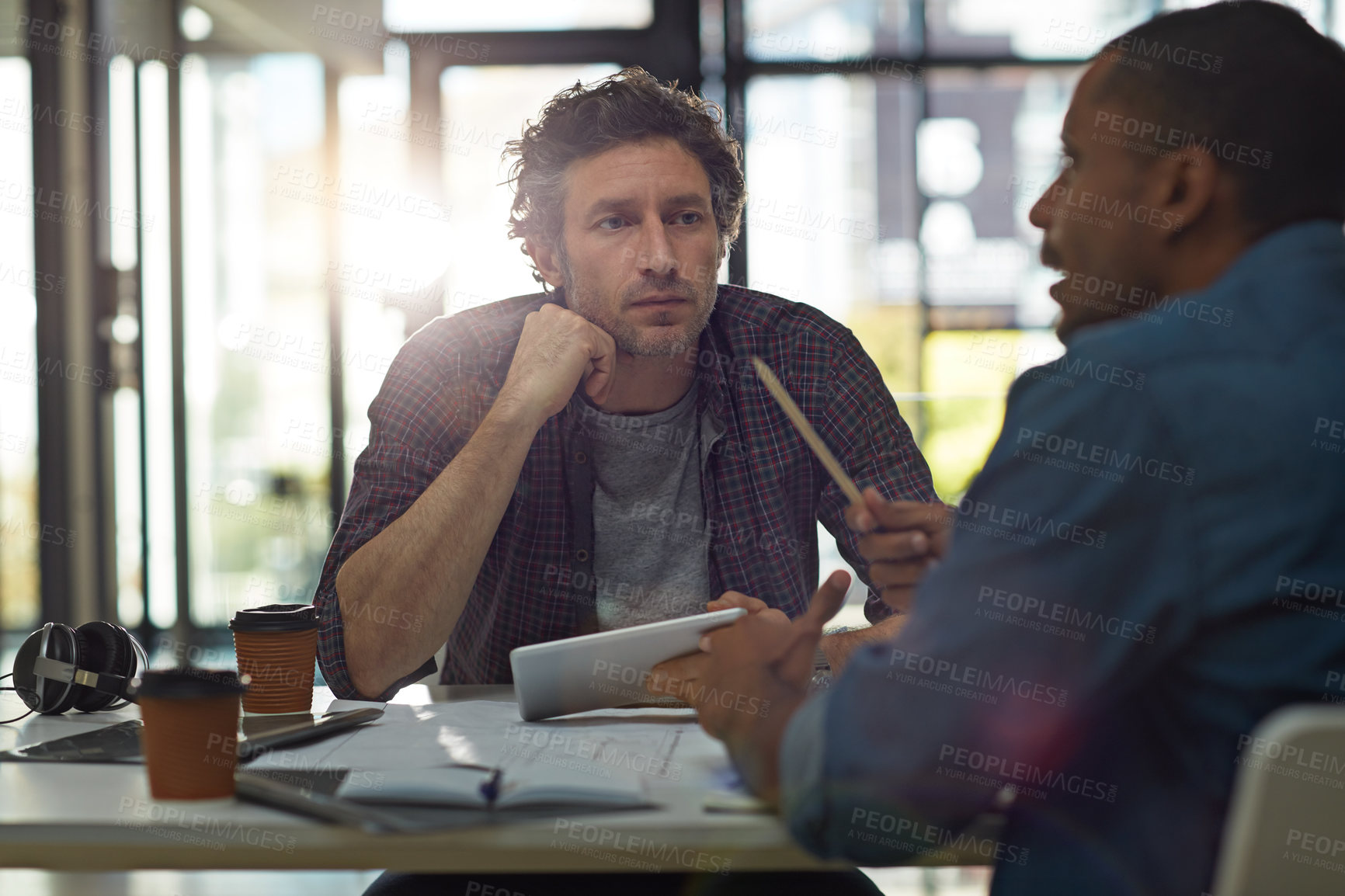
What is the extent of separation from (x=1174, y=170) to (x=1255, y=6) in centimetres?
15

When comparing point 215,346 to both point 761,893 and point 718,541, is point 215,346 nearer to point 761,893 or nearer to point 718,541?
point 718,541

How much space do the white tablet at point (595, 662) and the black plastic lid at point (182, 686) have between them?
0.88 ft

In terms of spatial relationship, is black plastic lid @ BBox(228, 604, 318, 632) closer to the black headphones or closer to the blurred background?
the black headphones

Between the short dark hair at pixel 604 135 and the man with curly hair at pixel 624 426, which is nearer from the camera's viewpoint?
the man with curly hair at pixel 624 426

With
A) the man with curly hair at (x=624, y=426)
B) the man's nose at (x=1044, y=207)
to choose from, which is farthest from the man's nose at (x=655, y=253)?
the man's nose at (x=1044, y=207)

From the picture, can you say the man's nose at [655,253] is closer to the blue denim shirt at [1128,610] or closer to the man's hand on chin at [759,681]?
the man's hand on chin at [759,681]

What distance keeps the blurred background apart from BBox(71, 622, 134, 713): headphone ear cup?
3.26m

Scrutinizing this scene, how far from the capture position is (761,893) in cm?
114

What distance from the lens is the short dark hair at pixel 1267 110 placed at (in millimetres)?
773

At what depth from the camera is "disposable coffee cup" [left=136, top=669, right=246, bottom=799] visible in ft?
2.68

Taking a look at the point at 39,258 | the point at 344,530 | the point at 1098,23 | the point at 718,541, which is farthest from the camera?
the point at 1098,23

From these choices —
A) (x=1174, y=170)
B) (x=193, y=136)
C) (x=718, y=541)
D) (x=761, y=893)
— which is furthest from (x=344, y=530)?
(x=193, y=136)

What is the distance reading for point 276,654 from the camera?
3.76ft

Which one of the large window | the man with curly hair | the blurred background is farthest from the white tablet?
the large window
